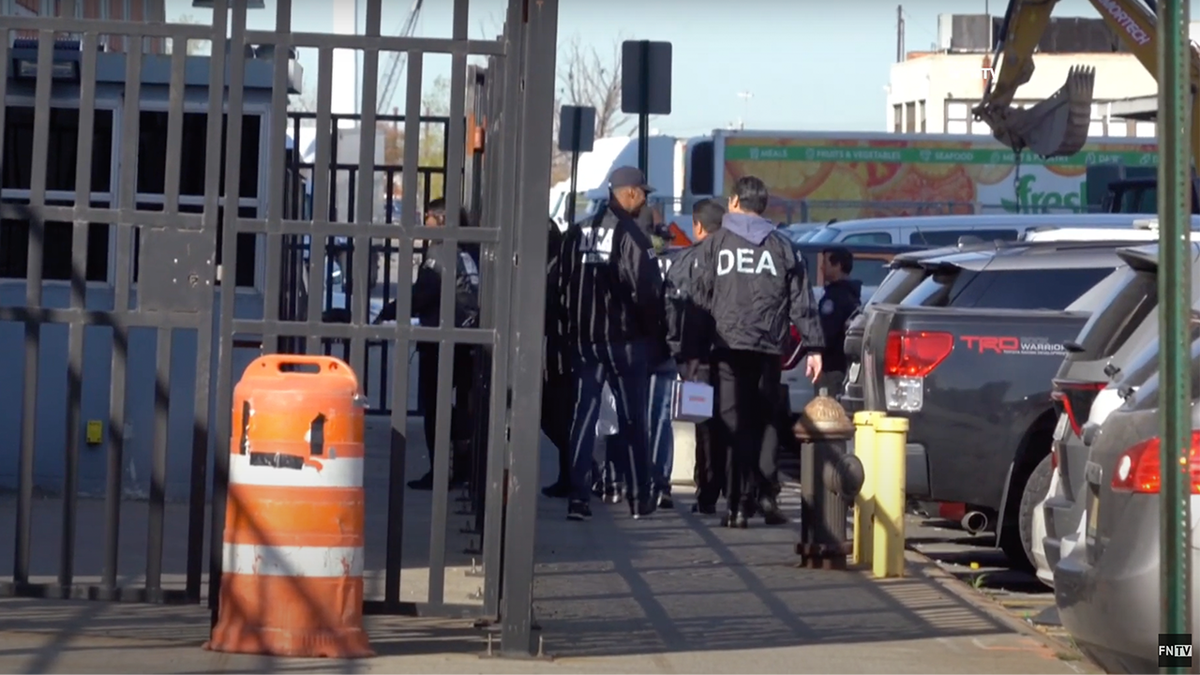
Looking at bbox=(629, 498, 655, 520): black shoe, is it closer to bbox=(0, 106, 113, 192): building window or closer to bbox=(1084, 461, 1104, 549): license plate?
bbox=(0, 106, 113, 192): building window

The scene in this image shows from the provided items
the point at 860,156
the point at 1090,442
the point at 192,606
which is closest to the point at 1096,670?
the point at 1090,442

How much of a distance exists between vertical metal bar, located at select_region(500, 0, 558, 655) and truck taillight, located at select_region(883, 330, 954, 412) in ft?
12.3

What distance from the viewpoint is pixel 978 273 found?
10188 millimetres

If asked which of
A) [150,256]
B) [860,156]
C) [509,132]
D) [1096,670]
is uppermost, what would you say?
[860,156]

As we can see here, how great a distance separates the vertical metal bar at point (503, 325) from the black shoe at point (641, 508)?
3979 millimetres

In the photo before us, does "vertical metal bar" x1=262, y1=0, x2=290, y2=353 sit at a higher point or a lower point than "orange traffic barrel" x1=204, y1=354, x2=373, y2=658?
higher

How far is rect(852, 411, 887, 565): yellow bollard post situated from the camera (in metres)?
8.98

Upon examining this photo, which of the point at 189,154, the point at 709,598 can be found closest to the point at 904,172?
the point at 189,154

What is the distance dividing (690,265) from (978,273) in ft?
5.53

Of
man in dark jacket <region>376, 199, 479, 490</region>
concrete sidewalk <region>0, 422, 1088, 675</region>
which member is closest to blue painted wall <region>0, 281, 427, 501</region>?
man in dark jacket <region>376, 199, 479, 490</region>

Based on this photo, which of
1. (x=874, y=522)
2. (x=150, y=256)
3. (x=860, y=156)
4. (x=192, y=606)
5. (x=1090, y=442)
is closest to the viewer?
(x=1090, y=442)

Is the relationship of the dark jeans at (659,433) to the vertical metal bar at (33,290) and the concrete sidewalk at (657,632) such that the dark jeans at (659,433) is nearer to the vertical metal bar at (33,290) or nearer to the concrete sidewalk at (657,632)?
the concrete sidewalk at (657,632)

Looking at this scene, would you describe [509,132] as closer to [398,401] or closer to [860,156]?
[398,401]

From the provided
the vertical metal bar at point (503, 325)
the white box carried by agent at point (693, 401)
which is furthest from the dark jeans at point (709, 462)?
the vertical metal bar at point (503, 325)
